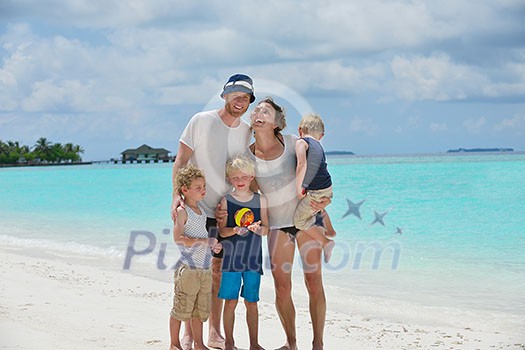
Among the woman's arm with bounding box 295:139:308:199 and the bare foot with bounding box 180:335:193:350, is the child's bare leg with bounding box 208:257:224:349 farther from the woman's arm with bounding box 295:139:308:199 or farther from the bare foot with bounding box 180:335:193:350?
the woman's arm with bounding box 295:139:308:199

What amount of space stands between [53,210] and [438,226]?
1277 cm

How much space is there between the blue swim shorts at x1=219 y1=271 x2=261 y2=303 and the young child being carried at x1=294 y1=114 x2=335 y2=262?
1.51ft

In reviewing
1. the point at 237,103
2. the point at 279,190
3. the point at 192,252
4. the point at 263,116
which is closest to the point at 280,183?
the point at 279,190

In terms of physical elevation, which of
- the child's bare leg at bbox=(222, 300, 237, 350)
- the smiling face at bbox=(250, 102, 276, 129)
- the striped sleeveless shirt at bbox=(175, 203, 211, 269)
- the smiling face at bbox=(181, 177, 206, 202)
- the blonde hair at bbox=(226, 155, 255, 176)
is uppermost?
the smiling face at bbox=(250, 102, 276, 129)

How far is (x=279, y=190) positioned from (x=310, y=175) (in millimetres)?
221

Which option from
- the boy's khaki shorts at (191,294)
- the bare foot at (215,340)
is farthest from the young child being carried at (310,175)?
the bare foot at (215,340)

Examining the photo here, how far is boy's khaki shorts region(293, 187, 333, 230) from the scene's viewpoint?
4.18m

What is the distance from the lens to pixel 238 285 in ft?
14.2

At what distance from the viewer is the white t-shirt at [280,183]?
4.22m

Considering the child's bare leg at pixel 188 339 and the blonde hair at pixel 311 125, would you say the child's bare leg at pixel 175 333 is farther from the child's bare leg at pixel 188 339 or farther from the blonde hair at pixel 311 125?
the blonde hair at pixel 311 125

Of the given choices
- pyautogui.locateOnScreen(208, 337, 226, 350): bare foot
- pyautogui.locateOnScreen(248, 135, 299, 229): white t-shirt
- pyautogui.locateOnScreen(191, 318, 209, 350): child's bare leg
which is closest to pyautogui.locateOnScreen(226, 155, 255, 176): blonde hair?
pyautogui.locateOnScreen(248, 135, 299, 229): white t-shirt

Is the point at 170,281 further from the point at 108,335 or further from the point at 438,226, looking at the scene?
the point at 438,226

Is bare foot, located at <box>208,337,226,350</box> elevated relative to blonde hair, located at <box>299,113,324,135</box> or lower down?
lower down

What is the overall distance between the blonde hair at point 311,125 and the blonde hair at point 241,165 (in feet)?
1.43
